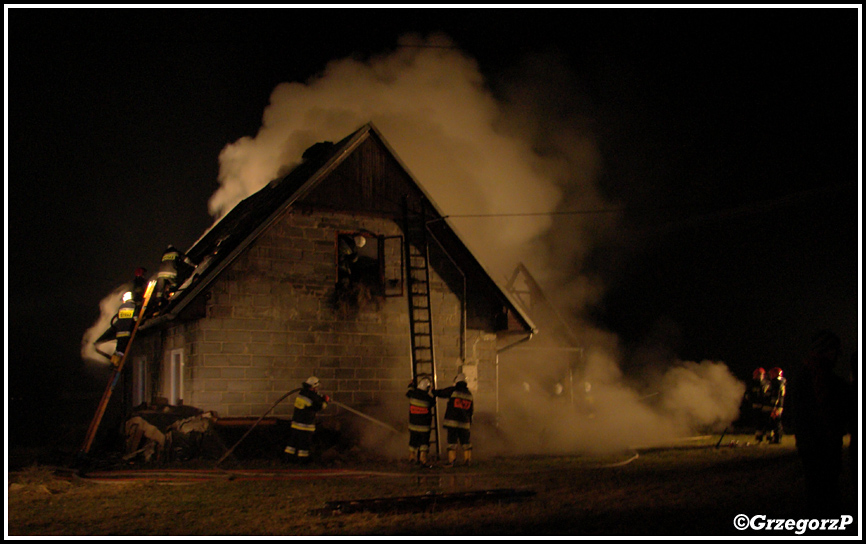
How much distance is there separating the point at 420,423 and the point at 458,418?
24.5 inches

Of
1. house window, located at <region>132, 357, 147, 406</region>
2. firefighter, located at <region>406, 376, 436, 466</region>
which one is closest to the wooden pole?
firefighter, located at <region>406, 376, 436, 466</region>

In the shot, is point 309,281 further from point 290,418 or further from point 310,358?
point 290,418

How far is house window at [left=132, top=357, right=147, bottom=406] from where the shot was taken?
57.0 ft

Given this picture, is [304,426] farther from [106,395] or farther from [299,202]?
[299,202]

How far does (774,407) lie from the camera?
15008mm

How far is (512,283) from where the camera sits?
73.3 feet

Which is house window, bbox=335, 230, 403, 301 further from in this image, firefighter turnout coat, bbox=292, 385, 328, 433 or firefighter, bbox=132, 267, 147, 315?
firefighter, bbox=132, 267, 147, 315

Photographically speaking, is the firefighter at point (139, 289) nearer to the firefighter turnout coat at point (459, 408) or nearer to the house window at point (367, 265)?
the house window at point (367, 265)

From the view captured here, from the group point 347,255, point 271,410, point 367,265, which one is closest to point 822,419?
point 271,410

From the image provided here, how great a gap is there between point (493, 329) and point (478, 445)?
243 cm

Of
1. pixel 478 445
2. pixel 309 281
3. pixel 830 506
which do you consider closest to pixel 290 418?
pixel 309 281

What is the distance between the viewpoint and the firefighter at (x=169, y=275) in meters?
13.4

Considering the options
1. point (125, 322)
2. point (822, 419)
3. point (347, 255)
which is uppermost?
point (347, 255)

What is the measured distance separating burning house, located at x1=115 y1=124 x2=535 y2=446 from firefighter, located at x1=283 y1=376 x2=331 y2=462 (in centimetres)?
139
